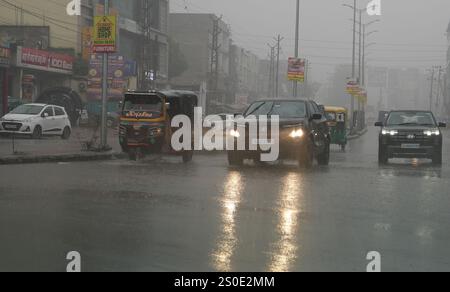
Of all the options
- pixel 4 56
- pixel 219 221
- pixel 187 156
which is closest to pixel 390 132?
pixel 187 156

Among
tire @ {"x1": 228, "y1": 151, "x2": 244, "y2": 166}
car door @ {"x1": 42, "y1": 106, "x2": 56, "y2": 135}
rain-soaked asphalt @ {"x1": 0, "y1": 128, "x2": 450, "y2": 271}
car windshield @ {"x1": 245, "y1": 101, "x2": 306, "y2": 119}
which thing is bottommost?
rain-soaked asphalt @ {"x1": 0, "y1": 128, "x2": 450, "y2": 271}

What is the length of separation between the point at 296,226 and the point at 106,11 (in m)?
15.3

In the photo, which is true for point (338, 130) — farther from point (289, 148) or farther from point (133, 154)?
point (289, 148)

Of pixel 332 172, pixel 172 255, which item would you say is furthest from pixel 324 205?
pixel 332 172

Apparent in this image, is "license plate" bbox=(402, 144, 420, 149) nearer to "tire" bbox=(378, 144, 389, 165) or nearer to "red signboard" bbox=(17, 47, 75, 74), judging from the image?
"tire" bbox=(378, 144, 389, 165)

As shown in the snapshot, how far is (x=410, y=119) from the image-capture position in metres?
22.8

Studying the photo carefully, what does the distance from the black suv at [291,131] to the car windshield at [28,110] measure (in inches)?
502

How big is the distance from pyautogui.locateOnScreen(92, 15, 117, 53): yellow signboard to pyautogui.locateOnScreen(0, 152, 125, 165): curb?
10.8 feet

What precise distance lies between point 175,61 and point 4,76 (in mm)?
47880

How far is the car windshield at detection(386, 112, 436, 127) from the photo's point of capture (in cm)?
2241

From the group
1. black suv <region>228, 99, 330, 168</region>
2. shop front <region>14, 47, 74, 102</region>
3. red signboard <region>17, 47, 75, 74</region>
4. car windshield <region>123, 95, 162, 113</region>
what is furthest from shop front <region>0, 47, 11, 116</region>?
black suv <region>228, 99, 330, 168</region>

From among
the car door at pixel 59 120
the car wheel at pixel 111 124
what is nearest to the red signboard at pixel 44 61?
the car wheel at pixel 111 124

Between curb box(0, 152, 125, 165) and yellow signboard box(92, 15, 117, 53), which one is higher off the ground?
yellow signboard box(92, 15, 117, 53)

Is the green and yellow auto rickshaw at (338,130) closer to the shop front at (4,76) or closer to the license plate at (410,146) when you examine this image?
the license plate at (410,146)
